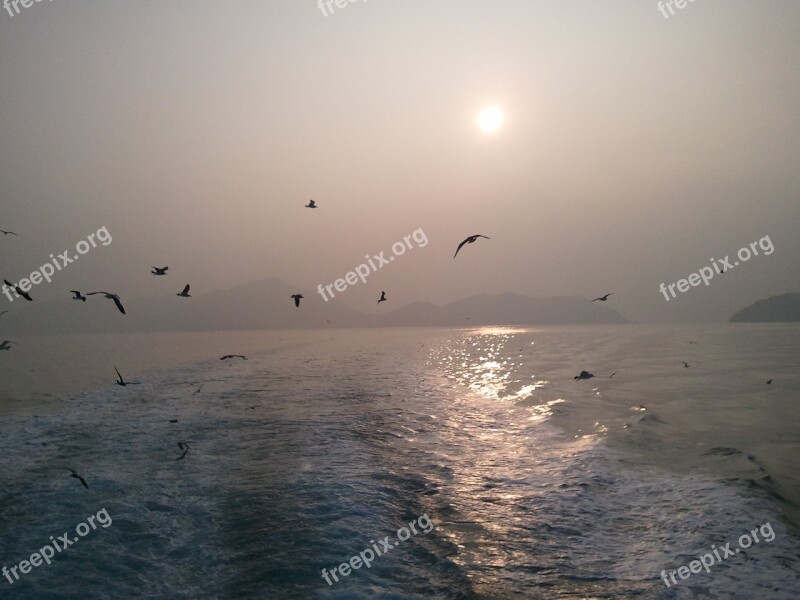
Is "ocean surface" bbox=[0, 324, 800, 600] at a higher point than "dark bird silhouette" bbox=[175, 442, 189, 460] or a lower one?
lower

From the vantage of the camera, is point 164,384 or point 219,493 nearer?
point 219,493

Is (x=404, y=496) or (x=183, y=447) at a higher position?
(x=183, y=447)

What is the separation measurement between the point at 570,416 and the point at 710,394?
7995 mm

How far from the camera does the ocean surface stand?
780 centimetres

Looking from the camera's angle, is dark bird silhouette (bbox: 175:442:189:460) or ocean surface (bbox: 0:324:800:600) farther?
dark bird silhouette (bbox: 175:442:189:460)

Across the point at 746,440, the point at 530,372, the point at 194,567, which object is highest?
the point at 530,372

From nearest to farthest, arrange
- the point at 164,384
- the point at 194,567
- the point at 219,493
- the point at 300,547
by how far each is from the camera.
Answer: the point at 194,567
the point at 300,547
the point at 219,493
the point at 164,384

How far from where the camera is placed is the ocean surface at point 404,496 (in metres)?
7.80

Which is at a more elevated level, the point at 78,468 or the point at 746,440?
the point at 78,468

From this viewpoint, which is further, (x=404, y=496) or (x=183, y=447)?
(x=183, y=447)

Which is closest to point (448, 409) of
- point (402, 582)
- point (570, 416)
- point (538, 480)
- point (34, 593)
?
point (570, 416)

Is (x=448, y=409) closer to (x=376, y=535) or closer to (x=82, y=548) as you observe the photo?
(x=376, y=535)

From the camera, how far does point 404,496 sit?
11312mm

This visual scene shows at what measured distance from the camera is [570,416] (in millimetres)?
19250
